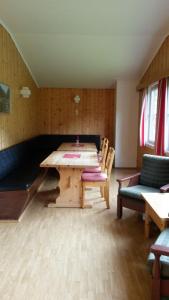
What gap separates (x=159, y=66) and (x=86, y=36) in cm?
A: 161

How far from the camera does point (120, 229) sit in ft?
11.1

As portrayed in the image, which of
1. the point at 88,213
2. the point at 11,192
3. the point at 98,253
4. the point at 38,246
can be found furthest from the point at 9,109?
the point at 98,253

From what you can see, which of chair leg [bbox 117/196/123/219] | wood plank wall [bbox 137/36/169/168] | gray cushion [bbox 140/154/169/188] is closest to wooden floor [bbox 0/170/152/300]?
chair leg [bbox 117/196/123/219]

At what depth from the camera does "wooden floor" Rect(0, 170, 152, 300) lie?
7.10ft

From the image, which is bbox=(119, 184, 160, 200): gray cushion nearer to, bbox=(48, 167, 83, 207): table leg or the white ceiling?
bbox=(48, 167, 83, 207): table leg

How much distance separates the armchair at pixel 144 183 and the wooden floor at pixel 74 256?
0.27 m

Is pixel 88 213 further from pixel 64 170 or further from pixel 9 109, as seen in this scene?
pixel 9 109

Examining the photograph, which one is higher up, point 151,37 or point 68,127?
point 151,37

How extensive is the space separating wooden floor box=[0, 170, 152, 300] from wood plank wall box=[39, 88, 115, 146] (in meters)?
4.47

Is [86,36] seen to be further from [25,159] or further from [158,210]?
[158,210]

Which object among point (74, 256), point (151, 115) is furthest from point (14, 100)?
point (74, 256)

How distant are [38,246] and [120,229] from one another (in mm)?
1055

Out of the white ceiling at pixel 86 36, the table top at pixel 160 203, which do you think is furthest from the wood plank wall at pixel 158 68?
the table top at pixel 160 203

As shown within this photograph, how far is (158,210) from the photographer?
2441mm
